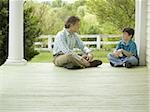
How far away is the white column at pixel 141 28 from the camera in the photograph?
7.30 m

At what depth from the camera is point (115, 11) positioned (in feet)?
28.2

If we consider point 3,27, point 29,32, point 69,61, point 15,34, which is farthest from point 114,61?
point 3,27

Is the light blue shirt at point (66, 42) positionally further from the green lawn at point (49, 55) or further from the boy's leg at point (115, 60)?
the green lawn at point (49, 55)

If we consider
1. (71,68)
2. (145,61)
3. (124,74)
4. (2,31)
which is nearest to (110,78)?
(124,74)

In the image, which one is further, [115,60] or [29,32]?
[29,32]

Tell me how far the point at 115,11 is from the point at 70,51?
2008 millimetres

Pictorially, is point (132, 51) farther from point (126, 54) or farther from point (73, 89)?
point (73, 89)

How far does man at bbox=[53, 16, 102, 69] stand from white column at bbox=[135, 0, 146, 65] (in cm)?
72

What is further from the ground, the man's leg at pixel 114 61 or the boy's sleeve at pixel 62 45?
the boy's sleeve at pixel 62 45

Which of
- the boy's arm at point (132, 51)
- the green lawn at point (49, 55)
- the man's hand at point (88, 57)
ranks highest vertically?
the boy's arm at point (132, 51)

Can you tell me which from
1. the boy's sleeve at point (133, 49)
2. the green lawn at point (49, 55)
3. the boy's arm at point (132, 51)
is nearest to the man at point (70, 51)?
the boy's arm at point (132, 51)

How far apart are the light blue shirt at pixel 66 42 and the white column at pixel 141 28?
0.84 metres

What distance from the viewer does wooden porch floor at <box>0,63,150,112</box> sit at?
4109mm

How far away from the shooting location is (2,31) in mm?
8188
